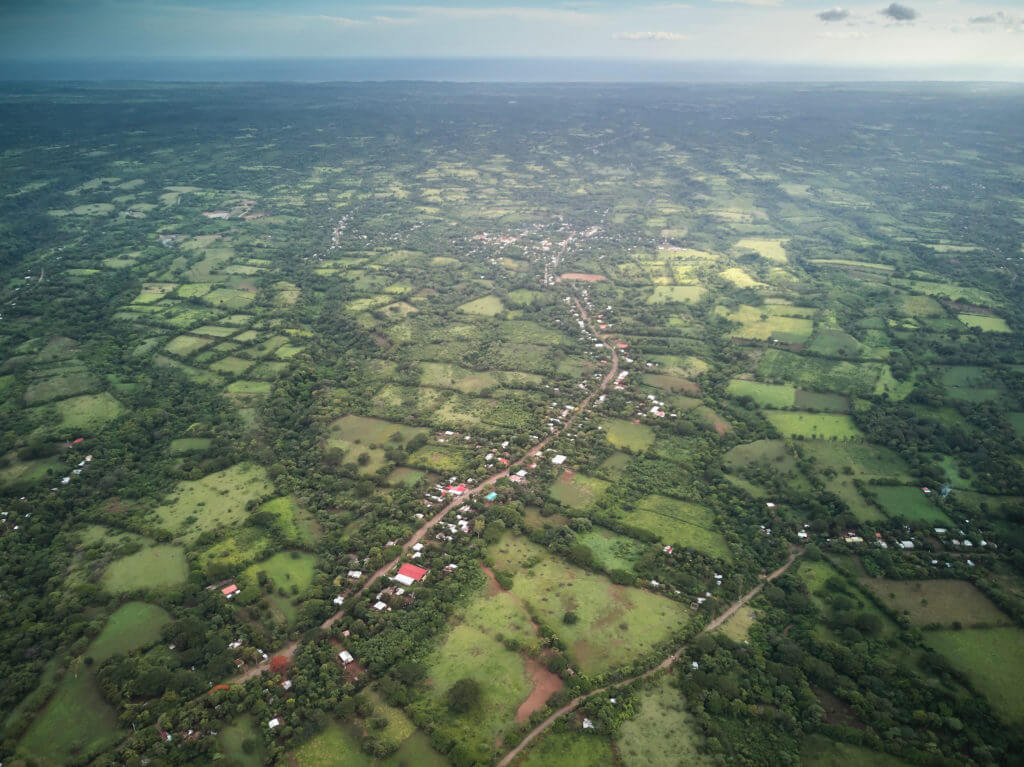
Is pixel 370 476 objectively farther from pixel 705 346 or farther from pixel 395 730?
pixel 705 346

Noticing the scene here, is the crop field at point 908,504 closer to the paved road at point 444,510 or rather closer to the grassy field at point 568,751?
the paved road at point 444,510

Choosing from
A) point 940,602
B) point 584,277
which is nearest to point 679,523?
point 940,602

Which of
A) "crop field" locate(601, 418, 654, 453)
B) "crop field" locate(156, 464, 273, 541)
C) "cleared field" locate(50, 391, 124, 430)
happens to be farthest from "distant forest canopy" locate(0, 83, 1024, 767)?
"crop field" locate(601, 418, 654, 453)

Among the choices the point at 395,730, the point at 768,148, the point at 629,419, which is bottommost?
the point at 395,730

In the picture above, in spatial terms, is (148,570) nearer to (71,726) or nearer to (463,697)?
(71,726)

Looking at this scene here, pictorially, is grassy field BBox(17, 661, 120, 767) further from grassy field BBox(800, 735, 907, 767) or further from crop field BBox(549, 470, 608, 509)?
grassy field BBox(800, 735, 907, 767)

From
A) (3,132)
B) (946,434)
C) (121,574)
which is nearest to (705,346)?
(946,434)

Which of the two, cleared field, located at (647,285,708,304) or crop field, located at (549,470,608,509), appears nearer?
crop field, located at (549,470,608,509)
